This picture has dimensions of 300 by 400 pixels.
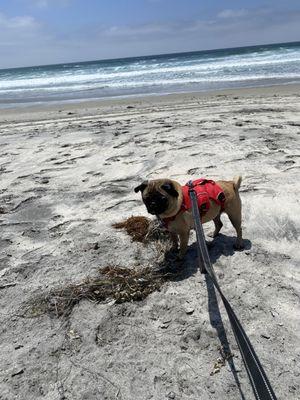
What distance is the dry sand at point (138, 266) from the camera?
8.48ft

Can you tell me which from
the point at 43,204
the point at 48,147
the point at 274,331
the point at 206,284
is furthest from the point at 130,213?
the point at 48,147

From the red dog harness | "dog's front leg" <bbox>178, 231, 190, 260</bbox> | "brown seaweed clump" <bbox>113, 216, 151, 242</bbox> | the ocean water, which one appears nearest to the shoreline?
the ocean water

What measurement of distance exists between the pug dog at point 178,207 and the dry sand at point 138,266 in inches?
9.7

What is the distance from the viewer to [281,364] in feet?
8.44

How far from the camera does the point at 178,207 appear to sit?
3.46 m

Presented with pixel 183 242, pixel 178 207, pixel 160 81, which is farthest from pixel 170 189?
pixel 160 81

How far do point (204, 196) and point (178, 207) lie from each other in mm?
316

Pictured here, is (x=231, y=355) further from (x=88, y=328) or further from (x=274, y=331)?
(x=88, y=328)

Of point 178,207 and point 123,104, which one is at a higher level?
point 178,207

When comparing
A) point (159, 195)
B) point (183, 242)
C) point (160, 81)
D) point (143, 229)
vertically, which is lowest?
point (160, 81)

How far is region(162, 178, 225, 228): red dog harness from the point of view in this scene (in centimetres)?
356

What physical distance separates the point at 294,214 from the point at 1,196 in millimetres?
4032

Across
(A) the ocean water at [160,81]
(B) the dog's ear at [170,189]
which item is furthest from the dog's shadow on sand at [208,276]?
(A) the ocean water at [160,81]

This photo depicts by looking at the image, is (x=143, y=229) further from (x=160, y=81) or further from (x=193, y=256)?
(x=160, y=81)
